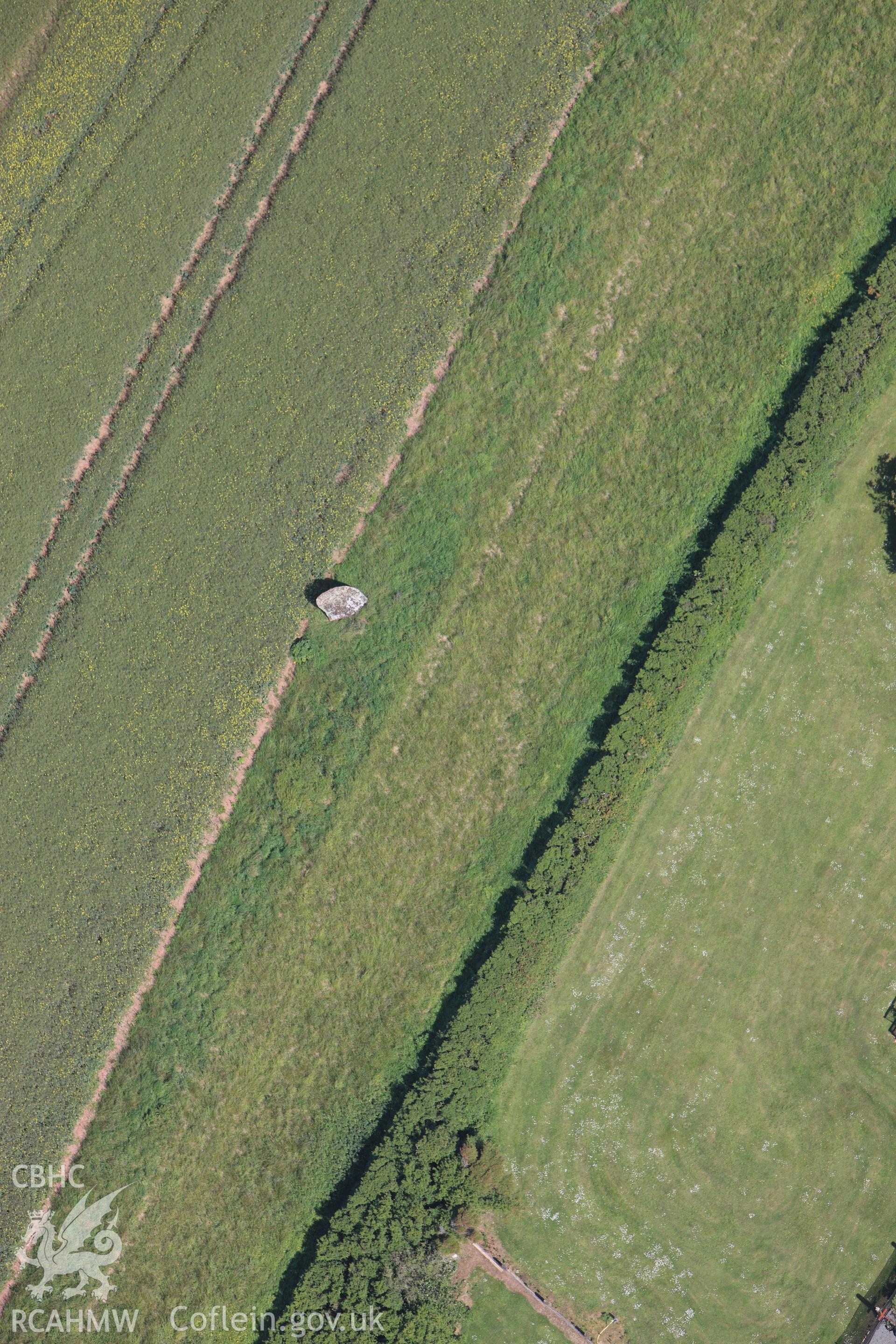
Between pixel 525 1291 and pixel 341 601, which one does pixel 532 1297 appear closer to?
pixel 525 1291

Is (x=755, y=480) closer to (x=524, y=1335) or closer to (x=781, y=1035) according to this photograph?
(x=781, y=1035)

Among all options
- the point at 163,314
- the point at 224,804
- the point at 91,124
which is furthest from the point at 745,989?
the point at 91,124

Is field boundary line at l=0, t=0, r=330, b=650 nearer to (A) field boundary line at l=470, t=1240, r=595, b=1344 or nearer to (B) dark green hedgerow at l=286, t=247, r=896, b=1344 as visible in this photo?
(B) dark green hedgerow at l=286, t=247, r=896, b=1344

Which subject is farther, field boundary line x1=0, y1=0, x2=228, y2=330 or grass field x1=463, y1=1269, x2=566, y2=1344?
field boundary line x1=0, y1=0, x2=228, y2=330

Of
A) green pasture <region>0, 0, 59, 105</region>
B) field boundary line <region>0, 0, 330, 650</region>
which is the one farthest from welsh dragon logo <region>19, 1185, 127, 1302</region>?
green pasture <region>0, 0, 59, 105</region>

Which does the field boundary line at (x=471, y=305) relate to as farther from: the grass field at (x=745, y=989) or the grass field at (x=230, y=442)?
the grass field at (x=745, y=989)
